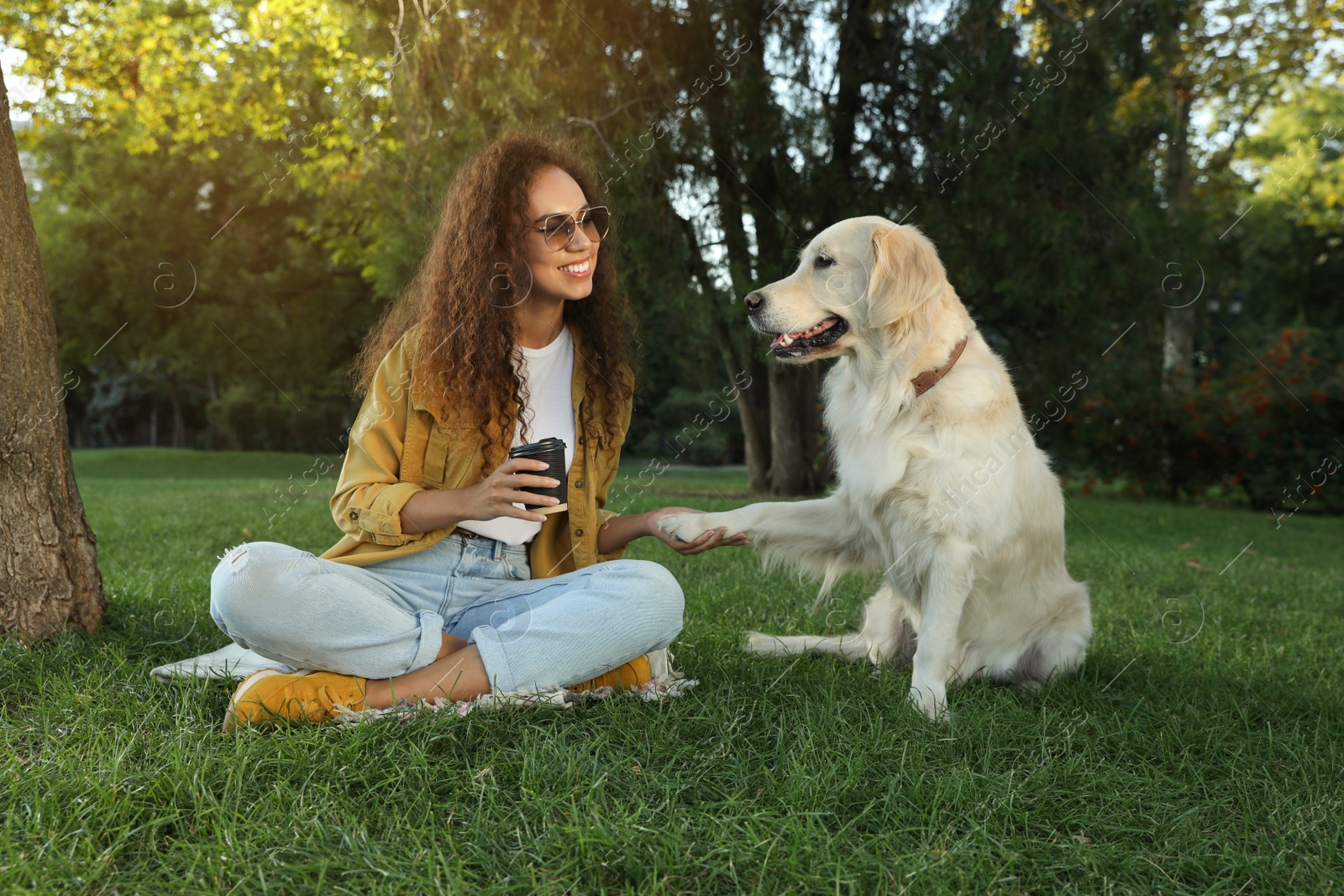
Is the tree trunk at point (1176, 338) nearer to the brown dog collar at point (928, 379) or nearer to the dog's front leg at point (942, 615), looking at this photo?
the brown dog collar at point (928, 379)

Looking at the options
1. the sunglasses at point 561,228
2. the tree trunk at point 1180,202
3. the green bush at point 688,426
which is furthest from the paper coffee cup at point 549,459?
the green bush at point 688,426

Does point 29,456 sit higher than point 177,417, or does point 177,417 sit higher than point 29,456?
point 29,456

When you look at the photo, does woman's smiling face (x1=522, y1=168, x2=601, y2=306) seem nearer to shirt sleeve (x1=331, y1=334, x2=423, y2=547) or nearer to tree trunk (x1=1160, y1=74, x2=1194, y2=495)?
shirt sleeve (x1=331, y1=334, x2=423, y2=547)

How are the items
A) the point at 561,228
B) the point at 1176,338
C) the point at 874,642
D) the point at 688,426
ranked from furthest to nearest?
the point at 688,426
the point at 1176,338
the point at 874,642
the point at 561,228

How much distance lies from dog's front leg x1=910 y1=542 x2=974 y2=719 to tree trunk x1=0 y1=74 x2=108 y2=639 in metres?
2.63

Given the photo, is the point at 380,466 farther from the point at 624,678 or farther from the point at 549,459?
the point at 624,678

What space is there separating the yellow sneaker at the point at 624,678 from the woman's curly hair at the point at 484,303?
0.66 metres

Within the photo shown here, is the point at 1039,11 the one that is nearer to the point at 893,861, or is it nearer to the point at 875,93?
the point at 875,93

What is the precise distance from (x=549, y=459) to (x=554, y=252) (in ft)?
2.38

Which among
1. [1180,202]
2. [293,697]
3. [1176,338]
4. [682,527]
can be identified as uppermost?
[1180,202]

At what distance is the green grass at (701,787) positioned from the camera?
1701 millimetres

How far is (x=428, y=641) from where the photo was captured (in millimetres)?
2445

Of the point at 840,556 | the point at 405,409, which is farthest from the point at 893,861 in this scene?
the point at 405,409

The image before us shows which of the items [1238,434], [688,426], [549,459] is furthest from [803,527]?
[688,426]
